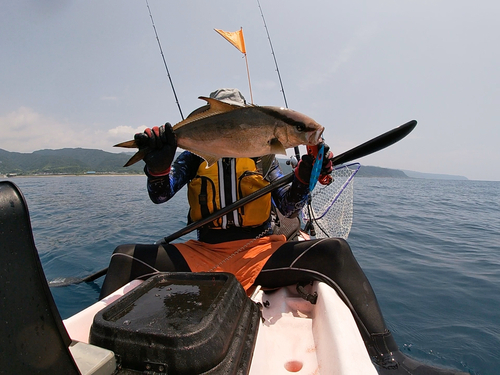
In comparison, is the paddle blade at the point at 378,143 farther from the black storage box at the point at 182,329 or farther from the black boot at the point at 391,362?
the black storage box at the point at 182,329

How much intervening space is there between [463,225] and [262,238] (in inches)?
482

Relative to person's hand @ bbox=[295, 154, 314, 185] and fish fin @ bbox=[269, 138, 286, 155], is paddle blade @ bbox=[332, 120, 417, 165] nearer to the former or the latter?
person's hand @ bbox=[295, 154, 314, 185]

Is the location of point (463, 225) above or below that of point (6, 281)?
below

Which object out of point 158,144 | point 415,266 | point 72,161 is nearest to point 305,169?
point 158,144

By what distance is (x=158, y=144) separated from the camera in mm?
2750

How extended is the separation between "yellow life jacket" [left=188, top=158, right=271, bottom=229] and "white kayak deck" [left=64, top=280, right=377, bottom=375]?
3.23 feet

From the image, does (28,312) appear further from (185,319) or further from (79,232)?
(79,232)

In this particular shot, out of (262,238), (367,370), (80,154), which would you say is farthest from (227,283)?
(80,154)

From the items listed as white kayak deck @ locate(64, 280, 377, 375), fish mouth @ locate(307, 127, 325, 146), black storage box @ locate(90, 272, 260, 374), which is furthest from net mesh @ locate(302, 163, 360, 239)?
black storage box @ locate(90, 272, 260, 374)

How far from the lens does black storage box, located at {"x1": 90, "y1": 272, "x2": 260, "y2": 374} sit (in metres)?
1.50

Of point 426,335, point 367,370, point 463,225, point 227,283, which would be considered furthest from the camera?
point 463,225

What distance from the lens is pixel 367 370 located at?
164cm

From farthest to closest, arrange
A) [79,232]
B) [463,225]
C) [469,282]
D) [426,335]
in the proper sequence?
[463,225] → [79,232] → [469,282] → [426,335]

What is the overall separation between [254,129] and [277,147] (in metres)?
0.24
